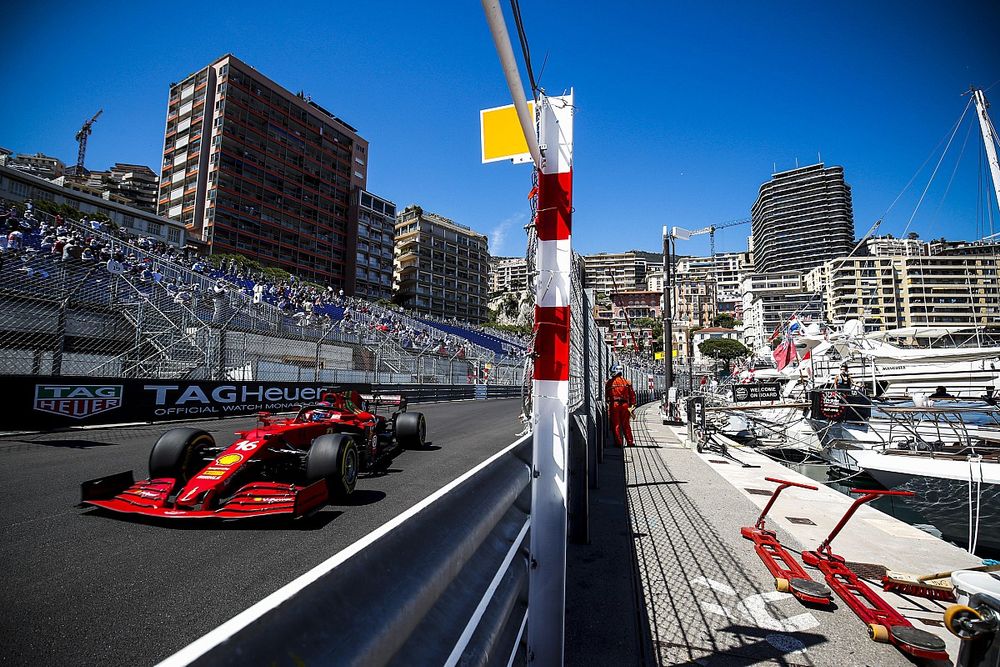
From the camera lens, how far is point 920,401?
13516mm

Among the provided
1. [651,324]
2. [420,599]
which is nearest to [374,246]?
[651,324]

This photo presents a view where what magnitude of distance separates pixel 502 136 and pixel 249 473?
11.6 feet

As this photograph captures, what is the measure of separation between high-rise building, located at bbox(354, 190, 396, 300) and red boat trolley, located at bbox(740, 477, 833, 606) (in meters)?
64.0

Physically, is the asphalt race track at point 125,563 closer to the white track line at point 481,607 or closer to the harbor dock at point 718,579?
the white track line at point 481,607

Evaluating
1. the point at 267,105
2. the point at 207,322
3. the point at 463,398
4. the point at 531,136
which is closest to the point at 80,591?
the point at 531,136

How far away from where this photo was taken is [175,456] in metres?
4.11

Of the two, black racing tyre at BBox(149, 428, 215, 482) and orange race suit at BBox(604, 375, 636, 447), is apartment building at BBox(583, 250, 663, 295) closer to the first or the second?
orange race suit at BBox(604, 375, 636, 447)

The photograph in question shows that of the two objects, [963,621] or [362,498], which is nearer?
[963,621]

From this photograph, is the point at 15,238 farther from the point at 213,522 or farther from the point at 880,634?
the point at 880,634

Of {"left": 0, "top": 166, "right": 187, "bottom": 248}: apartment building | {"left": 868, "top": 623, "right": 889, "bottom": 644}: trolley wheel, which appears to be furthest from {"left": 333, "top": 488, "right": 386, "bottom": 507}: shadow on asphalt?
{"left": 0, "top": 166, "right": 187, "bottom": 248}: apartment building

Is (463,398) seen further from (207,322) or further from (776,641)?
(776,641)

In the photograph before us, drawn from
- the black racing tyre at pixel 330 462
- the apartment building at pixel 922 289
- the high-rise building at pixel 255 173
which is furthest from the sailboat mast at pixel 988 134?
the apartment building at pixel 922 289

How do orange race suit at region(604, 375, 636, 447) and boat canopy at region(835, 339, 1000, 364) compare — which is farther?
boat canopy at region(835, 339, 1000, 364)

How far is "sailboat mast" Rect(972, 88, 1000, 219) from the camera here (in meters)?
14.1
